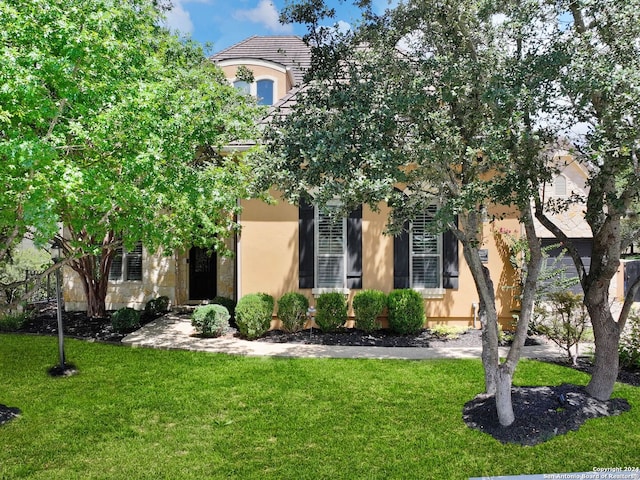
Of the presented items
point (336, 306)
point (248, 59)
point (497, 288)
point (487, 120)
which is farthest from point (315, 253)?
point (248, 59)

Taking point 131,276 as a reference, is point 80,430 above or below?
below

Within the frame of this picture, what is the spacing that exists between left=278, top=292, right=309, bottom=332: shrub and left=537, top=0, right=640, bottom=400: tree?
5943mm

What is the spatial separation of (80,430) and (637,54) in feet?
25.1

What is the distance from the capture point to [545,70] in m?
4.55

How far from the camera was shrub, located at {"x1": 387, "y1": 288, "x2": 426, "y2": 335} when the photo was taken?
33.9 feet

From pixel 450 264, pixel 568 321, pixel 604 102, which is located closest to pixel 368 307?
pixel 450 264

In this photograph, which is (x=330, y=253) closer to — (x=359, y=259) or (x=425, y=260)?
(x=359, y=259)

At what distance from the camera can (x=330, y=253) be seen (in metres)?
11.1

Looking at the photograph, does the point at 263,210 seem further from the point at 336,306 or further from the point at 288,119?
the point at 288,119

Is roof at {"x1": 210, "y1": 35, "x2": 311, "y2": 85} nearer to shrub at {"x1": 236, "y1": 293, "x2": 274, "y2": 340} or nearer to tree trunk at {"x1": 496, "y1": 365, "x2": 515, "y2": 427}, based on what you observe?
shrub at {"x1": 236, "y1": 293, "x2": 274, "y2": 340}

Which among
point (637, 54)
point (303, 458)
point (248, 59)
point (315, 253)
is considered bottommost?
point (303, 458)

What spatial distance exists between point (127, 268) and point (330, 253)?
6893mm

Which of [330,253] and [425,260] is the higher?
[330,253]

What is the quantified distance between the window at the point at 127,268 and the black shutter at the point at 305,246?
595 centimetres
